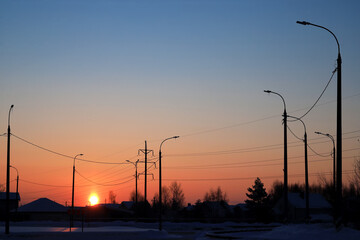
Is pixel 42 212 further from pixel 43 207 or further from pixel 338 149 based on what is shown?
pixel 338 149

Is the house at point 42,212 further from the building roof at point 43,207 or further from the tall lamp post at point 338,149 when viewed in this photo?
the tall lamp post at point 338,149

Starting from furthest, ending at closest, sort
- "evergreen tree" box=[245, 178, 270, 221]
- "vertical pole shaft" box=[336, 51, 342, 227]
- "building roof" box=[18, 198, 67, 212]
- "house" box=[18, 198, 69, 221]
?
"building roof" box=[18, 198, 67, 212] → "house" box=[18, 198, 69, 221] → "evergreen tree" box=[245, 178, 270, 221] → "vertical pole shaft" box=[336, 51, 342, 227]

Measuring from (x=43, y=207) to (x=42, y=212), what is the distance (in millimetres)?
1840

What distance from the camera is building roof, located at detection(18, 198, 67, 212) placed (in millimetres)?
110750

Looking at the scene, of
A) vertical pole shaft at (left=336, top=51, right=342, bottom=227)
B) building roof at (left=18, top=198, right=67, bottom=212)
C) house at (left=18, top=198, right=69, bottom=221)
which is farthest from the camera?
building roof at (left=18, top=198, right=67, bottom=212)

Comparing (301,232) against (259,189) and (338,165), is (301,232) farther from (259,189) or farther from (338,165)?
(259,189)

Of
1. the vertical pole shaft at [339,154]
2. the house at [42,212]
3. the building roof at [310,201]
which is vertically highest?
the vertical pole shaft at [339,154]

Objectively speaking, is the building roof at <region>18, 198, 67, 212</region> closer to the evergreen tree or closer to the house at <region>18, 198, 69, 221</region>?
the house at <region>18, 198, 69, 221</region>

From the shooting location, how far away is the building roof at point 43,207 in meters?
111

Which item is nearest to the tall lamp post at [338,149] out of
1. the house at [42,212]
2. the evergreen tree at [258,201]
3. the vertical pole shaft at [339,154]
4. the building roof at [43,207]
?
Result: the vertical pole shaft at [339,154]

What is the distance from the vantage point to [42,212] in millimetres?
110750

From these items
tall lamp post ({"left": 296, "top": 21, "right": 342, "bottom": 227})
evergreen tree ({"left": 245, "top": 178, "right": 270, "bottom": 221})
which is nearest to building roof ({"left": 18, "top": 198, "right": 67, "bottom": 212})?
evergreen tree ({"left": 245, "top": 178, "right": 270, "bottom": 221})

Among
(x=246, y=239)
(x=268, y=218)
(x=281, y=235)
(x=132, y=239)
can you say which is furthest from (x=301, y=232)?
(x=268, y=218)

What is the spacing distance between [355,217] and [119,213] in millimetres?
88374
